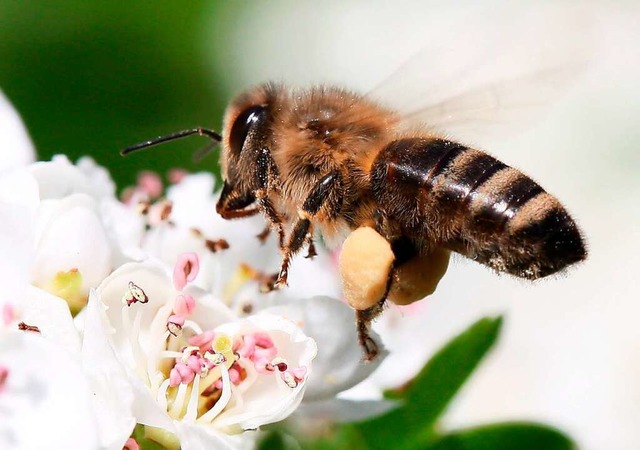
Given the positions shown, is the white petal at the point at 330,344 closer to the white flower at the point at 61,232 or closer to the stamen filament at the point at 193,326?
the stamen filament at the point at 193,326

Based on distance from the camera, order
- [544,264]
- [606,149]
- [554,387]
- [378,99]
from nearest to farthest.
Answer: [544,264] < [378,99] < [554,387] < [606,149]

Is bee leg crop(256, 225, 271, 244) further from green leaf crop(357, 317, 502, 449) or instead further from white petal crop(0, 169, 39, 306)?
white petal crop(0, 169, 39, 306)

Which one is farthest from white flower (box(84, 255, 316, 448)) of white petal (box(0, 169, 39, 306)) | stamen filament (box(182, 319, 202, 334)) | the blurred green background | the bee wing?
the blurred green background

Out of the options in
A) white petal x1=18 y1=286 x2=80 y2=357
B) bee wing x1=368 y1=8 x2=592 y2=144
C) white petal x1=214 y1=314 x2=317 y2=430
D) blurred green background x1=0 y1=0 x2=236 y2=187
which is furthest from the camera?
blurred green background x1=0 y1=0 x2=236 y2=187

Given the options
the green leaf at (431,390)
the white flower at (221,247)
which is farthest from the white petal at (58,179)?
the green leaf at (431,390)

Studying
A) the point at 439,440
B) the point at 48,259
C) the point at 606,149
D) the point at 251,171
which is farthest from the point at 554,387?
the point at 48,259

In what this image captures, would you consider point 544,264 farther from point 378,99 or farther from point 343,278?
point 378,99

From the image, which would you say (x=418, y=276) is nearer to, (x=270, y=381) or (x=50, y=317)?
(x=270, y=381)
